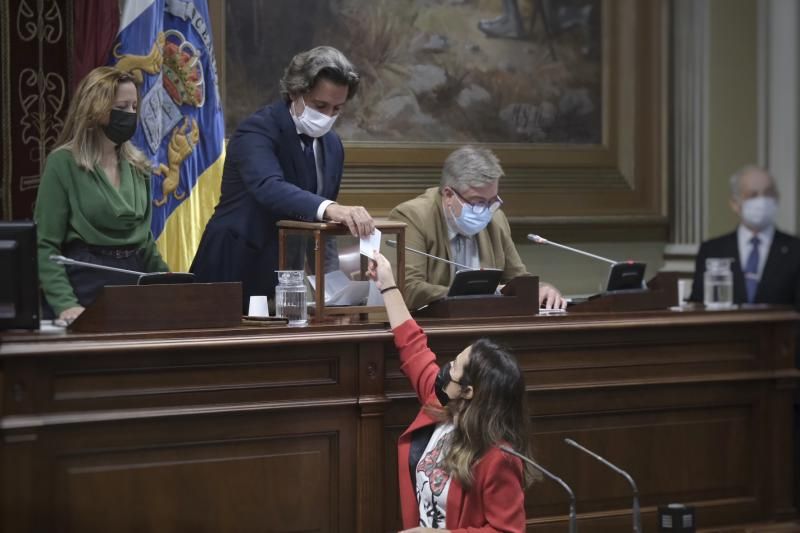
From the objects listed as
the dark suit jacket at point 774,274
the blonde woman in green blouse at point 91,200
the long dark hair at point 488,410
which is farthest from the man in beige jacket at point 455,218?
the dark suit jacket at point 774,274

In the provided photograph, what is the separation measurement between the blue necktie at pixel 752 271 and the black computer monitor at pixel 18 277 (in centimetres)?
322

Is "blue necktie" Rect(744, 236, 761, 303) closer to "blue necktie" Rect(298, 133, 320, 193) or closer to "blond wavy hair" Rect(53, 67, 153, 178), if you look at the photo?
"blue necktie" Rect(298, 133, 320, 193)

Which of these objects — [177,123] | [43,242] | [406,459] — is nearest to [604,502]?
[406,459]

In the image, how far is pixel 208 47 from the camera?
18.3 ft

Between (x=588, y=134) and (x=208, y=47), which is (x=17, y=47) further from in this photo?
(x=588, y=134)

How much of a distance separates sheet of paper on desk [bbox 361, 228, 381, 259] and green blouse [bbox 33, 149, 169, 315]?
78cm

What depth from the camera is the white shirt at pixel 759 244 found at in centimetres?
557

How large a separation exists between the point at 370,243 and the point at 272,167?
523mm

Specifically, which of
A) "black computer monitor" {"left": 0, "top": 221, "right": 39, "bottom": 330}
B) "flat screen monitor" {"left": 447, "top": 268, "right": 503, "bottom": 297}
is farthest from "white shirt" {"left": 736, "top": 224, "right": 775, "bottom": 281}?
"black computer monitor" {"left": 0, "top": 221, "right": 39, "bottom": 330}

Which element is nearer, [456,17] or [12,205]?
[12,205]

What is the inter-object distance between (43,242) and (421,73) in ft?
10.5

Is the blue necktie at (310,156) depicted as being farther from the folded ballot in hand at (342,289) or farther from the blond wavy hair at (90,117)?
the blond wavy hair at (90,117)

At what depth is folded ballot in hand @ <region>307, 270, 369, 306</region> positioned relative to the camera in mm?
4070

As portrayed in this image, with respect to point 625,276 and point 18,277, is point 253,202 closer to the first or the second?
point 18,277
